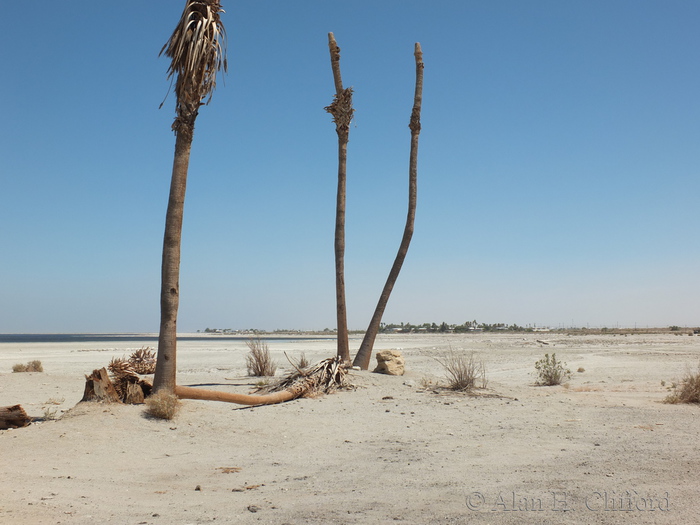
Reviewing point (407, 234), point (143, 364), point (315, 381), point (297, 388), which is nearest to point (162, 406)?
point (297, 388)

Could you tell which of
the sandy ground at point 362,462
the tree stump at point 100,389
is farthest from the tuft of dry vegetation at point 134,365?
the sandy ground at point 362,462

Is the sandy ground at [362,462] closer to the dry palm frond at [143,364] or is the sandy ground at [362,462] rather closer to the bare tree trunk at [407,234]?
the dry palm frond at [143,364]

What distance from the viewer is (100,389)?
957 cm

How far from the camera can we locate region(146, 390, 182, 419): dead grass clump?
9.16 meters

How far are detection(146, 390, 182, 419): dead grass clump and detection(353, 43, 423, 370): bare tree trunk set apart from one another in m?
7.93

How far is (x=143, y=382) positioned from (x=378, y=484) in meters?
5.60

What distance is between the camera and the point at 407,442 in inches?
334

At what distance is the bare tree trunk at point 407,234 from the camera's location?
17.0 metres

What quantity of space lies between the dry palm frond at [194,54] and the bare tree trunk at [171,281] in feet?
3.03

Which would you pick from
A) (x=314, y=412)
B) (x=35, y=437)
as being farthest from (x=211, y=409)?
(x=35, y=437)

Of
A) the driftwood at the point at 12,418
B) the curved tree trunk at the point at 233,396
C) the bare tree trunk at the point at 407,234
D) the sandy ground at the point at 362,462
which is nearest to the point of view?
the sandy ground at the point at 362,462

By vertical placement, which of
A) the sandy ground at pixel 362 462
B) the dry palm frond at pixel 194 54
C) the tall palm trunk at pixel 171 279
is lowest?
the sandy ground at pixel 362 462

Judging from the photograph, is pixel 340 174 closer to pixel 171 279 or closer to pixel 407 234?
pixel 407 234

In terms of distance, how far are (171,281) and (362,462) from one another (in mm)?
4743
